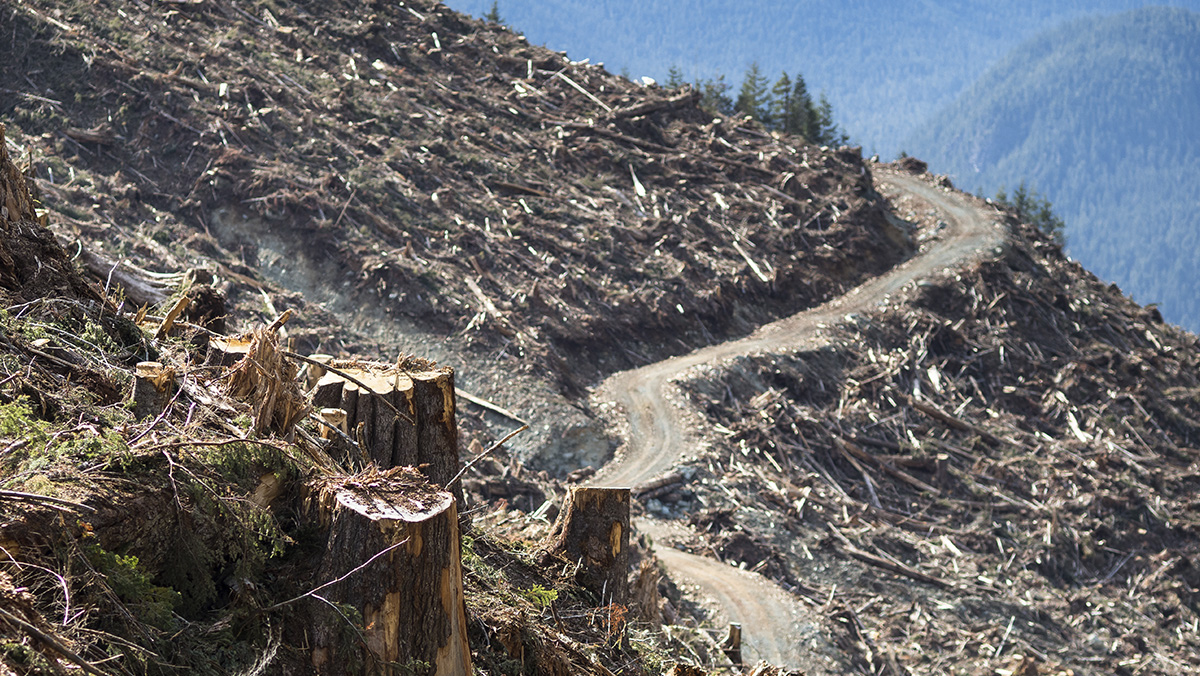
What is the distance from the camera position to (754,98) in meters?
54.8

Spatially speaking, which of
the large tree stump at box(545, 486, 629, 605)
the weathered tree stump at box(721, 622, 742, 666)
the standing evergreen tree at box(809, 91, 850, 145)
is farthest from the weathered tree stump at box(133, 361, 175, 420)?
the standing evergreen tree at box(809, 91, 850, 145)

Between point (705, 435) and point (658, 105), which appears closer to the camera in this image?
point (705, 435)

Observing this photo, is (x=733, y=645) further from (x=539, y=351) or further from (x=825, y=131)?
(x=825, y=131)

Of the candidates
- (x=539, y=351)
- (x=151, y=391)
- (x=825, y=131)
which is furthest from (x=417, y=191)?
(x=825, y=131)

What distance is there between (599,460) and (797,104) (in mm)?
40228

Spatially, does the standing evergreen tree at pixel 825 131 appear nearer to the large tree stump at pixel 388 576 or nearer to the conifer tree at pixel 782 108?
the conifer tree at pixel 782 108

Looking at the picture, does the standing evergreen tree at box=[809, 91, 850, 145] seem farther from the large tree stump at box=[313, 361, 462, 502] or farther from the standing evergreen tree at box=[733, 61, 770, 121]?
the large tree stump at box=[313, 361, 462, 502]

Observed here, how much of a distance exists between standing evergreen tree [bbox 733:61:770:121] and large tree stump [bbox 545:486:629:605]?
1908 inches

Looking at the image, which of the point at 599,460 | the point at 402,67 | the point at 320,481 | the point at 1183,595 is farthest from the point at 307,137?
the point at 1183,595

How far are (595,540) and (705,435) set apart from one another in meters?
13.6

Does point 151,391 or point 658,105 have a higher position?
point 658,105

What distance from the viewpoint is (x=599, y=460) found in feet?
61.0

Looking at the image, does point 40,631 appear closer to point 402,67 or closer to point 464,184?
point 464,184

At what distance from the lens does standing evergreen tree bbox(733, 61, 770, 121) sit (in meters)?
53.0
